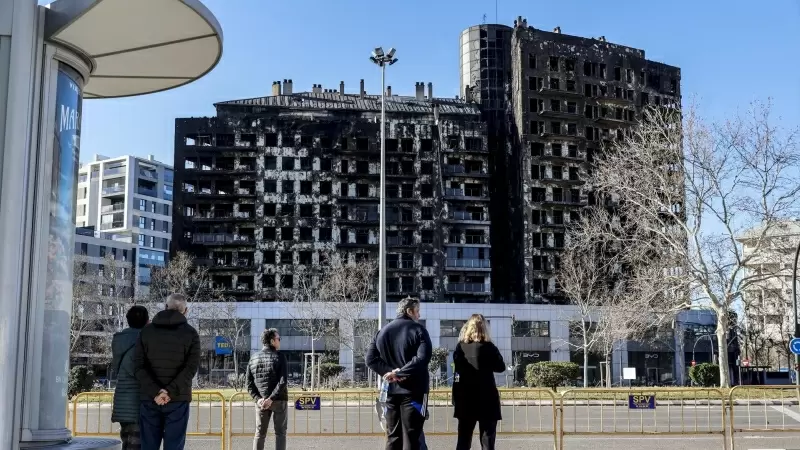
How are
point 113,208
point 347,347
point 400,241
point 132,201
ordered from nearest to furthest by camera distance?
point 347,347, point 400,241, point 132,201, point 113,208

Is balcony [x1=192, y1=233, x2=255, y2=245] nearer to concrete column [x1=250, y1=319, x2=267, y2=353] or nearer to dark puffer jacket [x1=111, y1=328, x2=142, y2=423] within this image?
concrete column [x1=250, y1=319, x2=267, y2=353]

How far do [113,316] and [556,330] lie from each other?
36.3 metres

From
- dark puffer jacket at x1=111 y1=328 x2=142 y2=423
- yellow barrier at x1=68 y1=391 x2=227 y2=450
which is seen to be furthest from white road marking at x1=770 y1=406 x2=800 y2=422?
dark puffer jacket at x1=111 y1=328 x2=142 y2=423

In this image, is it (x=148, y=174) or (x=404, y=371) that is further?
(x=148, y=174)

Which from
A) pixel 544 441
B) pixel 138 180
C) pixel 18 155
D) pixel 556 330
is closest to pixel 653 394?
pixel 544 441

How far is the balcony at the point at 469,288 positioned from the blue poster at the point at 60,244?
70.5 metres

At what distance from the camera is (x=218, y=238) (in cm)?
7756

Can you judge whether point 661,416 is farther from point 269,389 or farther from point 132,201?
point 132,201

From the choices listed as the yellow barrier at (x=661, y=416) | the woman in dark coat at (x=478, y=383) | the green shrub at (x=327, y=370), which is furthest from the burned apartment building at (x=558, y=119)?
the woman in dark coat at (x=478, y=383)

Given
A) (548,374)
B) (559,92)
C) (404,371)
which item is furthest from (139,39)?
(559,92)

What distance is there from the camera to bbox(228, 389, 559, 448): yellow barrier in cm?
1566

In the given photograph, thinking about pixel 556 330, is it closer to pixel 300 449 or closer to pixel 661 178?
pixel 661 178

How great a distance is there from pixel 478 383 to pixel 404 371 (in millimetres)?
966

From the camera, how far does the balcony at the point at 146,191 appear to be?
121 m
